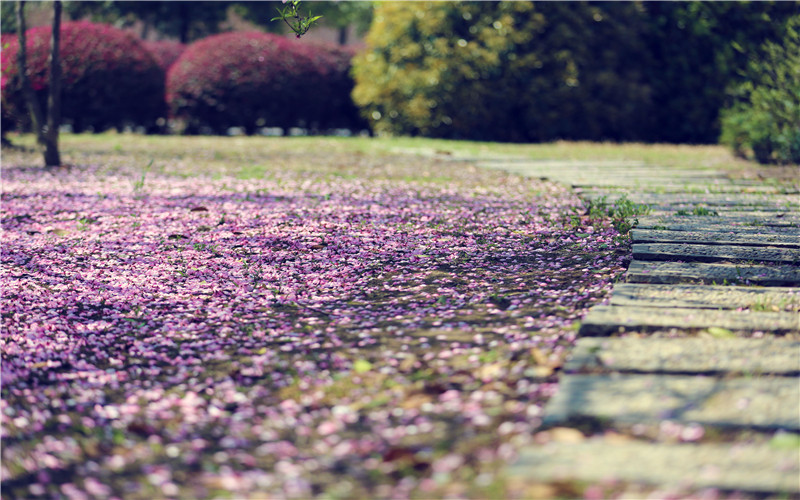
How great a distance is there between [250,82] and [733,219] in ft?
46.6

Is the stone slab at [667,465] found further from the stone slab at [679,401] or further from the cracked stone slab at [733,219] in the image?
the cracked stone slab at [733,219]

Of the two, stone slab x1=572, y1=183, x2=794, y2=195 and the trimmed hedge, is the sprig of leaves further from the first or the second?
the trimmed hedge

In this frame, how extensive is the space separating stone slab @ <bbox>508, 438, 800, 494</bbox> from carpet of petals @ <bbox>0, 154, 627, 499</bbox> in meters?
0.16

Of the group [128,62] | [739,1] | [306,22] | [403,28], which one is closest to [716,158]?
[739,1]

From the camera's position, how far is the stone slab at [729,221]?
18.5ft

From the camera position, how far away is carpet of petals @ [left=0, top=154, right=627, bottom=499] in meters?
2.47

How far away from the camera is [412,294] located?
4387 mm

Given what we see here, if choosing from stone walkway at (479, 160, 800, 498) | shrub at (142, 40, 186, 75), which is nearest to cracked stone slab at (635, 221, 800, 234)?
stone walkway at (479, 160, 800, 498)

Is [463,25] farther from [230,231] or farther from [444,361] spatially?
[444,361]

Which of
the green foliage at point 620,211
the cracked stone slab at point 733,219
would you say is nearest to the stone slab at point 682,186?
the green foliage at point 620,211

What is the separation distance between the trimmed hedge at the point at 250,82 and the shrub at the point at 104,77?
1.95 feet

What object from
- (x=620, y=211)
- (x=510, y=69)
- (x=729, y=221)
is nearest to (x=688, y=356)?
(x=729, y=221)

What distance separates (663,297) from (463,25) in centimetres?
1357

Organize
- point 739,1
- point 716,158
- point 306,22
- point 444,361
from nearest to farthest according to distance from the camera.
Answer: point 444,361
point 306,22
point 716,158
point 739,1
